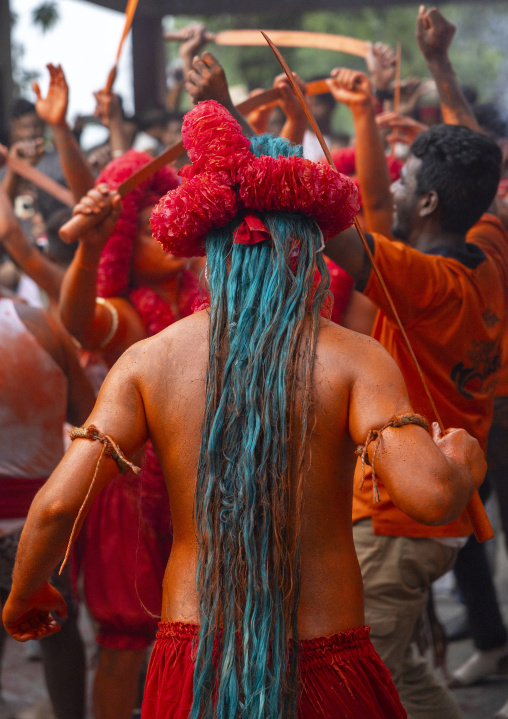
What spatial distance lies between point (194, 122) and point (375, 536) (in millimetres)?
1496

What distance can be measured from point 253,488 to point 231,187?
2.02 feet

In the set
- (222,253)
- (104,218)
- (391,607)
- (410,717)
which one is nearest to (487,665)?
(410,717)

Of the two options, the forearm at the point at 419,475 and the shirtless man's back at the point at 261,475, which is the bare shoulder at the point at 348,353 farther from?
the forearm at the point at 419,475

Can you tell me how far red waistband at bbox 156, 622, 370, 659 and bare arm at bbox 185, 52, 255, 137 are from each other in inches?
52.7

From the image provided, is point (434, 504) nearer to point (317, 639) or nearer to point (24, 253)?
point (317, 639)

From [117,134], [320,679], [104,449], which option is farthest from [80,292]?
[117,134]

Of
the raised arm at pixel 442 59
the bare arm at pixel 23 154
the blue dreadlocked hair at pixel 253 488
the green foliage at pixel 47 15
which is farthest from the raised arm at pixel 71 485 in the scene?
the green foliage at pixel 47 15

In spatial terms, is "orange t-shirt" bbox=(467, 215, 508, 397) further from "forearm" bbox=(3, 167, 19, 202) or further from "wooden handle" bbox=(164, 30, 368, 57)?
"forearm" bbox=(3, 167, 19, 202)

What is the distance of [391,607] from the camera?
2738 millimetres

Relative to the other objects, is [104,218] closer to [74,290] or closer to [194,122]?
[74,290]

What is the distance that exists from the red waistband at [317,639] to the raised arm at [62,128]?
2192 millimetres

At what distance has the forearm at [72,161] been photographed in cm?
349

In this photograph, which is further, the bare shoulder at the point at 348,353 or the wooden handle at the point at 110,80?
the wooden handle at the point at 110,80

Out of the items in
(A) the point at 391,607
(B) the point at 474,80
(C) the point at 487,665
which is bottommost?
(C) the point at 487,665
